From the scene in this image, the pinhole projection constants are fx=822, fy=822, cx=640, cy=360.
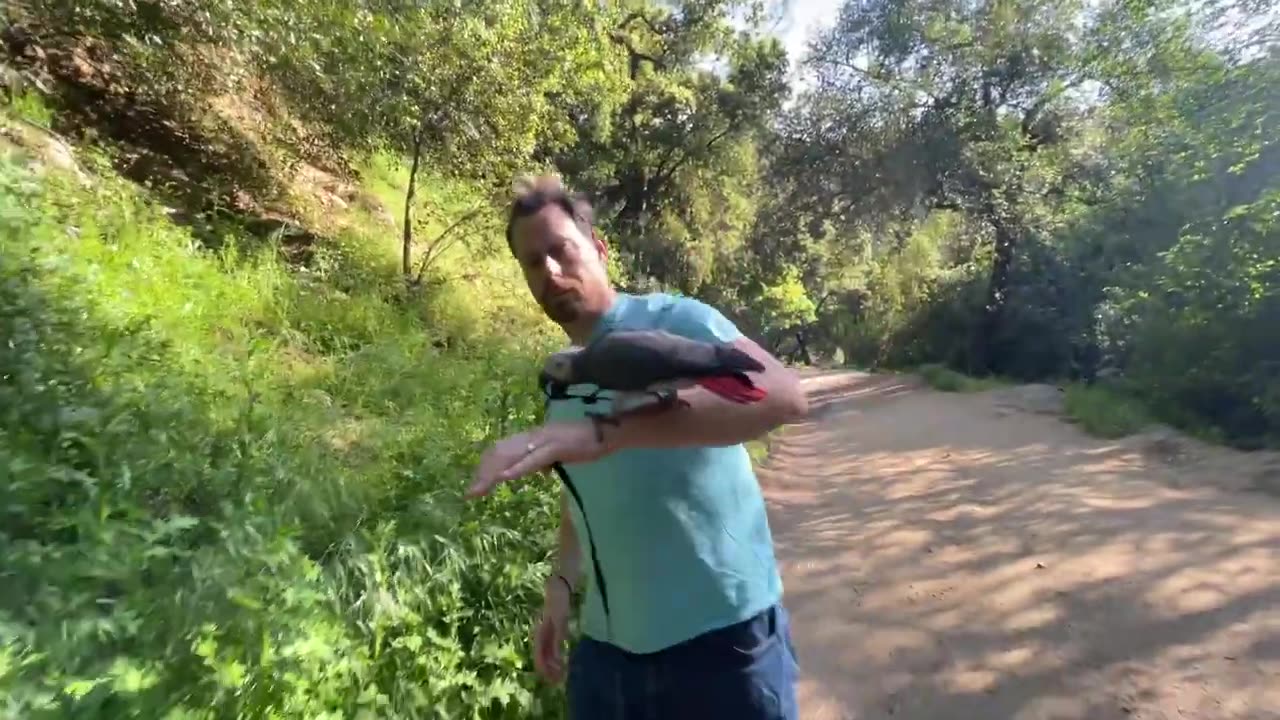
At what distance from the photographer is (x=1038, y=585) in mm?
4941

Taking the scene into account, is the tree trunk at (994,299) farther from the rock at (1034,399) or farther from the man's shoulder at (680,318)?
the man's shoulder at (680,318)

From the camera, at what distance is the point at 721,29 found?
52.0ft

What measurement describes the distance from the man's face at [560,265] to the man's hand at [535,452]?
361 mm

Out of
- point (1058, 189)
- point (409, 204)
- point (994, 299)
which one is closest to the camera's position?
point (409, 204)

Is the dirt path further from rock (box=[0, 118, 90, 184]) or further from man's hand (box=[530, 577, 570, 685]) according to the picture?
rock (box=[0, 118, 90, 184])

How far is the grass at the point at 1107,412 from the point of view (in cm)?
981

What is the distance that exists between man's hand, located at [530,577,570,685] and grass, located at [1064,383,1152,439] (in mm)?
9535

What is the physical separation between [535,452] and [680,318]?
1.26ft

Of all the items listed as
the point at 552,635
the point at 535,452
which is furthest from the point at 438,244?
the point at 535,452

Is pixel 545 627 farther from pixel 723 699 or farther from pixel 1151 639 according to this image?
pixel 1151 639

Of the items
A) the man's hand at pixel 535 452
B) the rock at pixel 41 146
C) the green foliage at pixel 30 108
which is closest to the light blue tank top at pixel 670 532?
the man's hand at pixel 535 452

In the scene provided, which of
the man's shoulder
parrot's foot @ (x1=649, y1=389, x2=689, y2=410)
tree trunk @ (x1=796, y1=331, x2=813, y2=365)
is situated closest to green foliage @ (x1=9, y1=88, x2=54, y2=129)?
the man's shoulder

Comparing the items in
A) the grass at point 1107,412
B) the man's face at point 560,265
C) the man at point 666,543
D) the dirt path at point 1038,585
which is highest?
the man's face at point 560,265

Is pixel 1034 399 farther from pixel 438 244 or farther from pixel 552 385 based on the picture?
pixel 552 385
